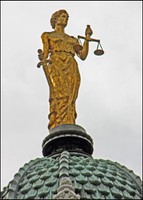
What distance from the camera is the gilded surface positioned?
25016 millimetres

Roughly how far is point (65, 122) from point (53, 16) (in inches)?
183

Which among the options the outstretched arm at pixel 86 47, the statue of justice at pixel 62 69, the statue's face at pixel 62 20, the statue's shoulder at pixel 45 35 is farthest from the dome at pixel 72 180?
the statue's face at pixel 62 20

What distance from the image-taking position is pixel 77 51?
2641 cm

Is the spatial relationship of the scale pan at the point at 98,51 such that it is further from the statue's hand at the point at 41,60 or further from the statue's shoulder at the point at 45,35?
the statue's shoulder at the point at 45,35

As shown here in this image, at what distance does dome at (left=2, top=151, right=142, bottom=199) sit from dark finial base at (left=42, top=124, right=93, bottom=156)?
2.49 feet

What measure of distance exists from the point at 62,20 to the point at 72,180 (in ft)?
26.5

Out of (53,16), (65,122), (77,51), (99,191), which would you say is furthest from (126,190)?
(53,16)

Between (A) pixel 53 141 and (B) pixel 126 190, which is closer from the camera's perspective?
(B) pixel 126 190

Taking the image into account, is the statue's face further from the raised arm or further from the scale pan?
the scale pan

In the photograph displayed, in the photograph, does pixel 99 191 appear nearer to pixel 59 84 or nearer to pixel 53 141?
pixel 53 141

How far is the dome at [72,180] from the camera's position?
810 inches

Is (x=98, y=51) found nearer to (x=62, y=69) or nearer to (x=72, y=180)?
(x=62, y=69)

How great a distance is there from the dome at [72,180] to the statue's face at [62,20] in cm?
595

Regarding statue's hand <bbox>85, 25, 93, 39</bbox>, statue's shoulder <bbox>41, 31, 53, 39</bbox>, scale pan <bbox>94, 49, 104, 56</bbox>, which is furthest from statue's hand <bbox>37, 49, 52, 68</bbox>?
statue's hand <bbox>85, 25, 93, 39</bbox>
